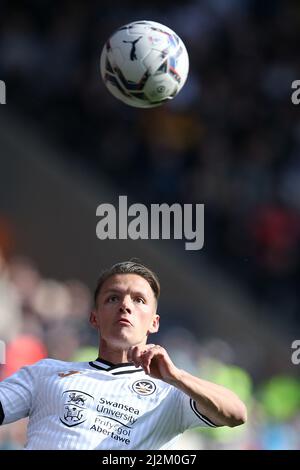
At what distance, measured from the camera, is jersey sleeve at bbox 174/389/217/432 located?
151 inches

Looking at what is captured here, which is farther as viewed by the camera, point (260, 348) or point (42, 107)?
point (42, 107)

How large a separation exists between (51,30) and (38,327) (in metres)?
4.74

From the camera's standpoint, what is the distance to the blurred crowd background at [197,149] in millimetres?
8430

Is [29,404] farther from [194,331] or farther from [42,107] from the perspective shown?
[42,107]

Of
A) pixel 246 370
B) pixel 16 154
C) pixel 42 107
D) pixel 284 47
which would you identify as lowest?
pixel 246 370

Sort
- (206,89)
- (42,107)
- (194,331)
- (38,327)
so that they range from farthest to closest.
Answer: (206,89), (42,107), (194,331), (38,327)

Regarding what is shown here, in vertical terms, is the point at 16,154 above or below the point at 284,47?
below

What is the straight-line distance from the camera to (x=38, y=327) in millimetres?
8336

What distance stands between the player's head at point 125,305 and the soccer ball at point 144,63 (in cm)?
245

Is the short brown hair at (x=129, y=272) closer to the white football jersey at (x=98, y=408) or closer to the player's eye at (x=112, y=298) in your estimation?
the player's eye at (x=112, y=298)

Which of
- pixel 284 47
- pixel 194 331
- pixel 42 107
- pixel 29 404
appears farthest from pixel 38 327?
pixel 284 47

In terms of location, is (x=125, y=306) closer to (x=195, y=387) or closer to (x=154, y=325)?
(x=154, y=325)
